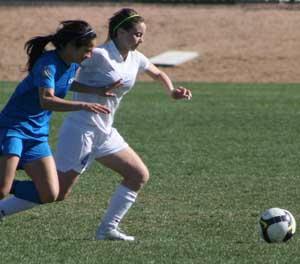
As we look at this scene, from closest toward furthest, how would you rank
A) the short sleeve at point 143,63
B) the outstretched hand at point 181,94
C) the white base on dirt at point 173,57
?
the short sleeve at point 143,63, the outstretched hand at point 181,94, the white base on dirt at point 173,57

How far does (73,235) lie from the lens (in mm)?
9055

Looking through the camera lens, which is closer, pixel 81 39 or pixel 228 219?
pixel 81 39

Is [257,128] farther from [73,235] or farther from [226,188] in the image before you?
[73,235]

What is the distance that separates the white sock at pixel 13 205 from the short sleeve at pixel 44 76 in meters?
1.06

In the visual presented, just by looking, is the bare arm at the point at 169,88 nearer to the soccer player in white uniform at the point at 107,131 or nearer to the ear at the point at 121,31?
the soccer player in white uniform at the point at 107,131

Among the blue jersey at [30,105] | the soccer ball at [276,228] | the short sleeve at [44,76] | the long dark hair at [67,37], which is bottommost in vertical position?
the soccer ball at [276,228]

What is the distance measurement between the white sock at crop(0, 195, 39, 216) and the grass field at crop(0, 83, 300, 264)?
0.21 metres

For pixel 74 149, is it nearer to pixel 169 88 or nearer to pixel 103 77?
pixel 103 77

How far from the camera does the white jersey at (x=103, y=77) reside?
8.92 m

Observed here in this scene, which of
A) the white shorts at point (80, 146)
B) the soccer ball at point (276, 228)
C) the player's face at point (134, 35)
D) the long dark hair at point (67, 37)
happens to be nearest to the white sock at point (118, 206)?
the white shorts at point (80, 146)

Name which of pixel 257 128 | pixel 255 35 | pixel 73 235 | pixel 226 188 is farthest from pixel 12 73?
pixel 73 235

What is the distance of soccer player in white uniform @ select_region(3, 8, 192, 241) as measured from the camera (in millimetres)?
8898

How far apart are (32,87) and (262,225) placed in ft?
6.74

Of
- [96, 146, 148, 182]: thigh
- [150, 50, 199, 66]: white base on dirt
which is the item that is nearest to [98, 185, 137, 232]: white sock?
[96, 146, 148, 182]: thigh
